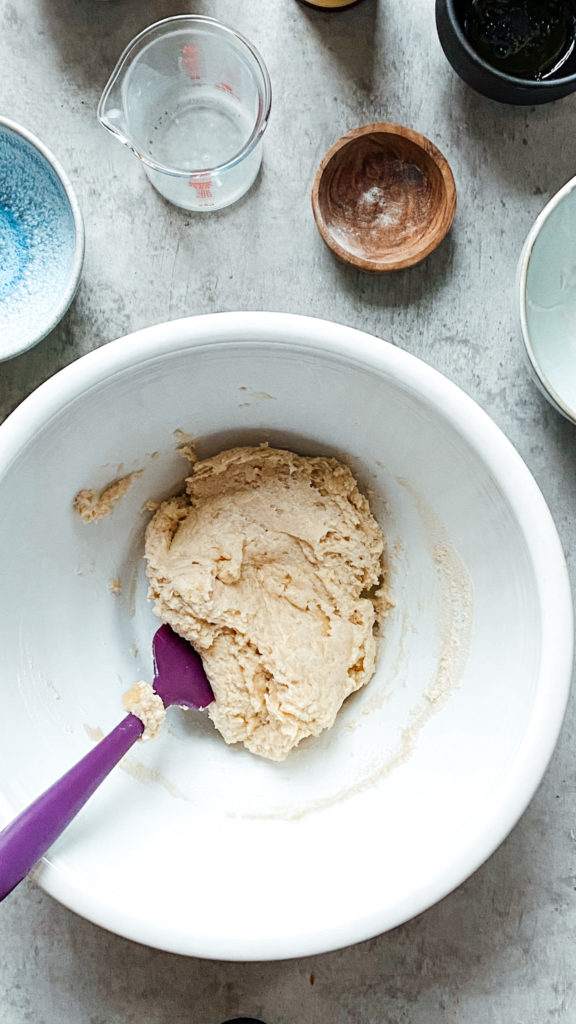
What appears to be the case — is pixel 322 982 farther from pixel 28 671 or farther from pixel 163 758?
pixel 28 671

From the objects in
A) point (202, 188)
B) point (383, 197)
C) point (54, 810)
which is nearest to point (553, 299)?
point (383, 197)

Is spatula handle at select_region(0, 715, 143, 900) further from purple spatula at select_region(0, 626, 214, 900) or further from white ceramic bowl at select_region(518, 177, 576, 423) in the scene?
white ceramic bowl at select_region(518, 177, 576, 423)

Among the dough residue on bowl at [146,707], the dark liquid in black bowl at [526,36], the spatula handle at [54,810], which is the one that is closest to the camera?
the spatula handle at [54,810]

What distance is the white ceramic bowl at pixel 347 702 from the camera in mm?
886

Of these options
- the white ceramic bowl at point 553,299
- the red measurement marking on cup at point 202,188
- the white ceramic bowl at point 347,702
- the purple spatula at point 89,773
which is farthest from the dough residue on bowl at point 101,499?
the white ceramic bowl at point 553,299

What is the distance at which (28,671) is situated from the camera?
982 mm

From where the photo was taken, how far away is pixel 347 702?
1081 mm

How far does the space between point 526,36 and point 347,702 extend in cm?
87

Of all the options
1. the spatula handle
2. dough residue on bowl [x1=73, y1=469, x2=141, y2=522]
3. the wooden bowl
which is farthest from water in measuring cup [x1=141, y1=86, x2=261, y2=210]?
the spatula handle

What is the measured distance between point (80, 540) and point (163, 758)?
0.28 meters

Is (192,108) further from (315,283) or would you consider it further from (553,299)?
(553,299)

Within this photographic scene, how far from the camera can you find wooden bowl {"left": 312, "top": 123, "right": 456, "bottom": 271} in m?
1.09

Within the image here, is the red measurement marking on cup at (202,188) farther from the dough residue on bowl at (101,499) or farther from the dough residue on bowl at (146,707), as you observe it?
the dough residue on bowl at (146,707)

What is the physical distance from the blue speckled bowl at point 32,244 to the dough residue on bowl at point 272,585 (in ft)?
0.89
